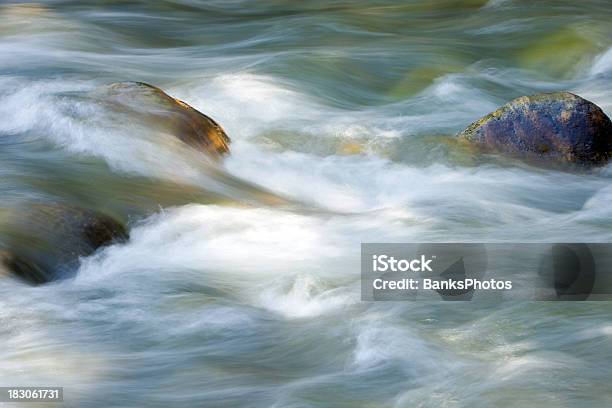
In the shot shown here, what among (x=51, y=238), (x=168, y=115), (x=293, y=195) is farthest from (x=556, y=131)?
(x=51, y=238)

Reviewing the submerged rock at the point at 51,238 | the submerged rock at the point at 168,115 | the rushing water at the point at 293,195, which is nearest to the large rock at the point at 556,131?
the rushing water at the point at 293,195

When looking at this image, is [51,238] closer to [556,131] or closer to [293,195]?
[293,195]

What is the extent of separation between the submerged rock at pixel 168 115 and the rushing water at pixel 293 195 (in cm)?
19

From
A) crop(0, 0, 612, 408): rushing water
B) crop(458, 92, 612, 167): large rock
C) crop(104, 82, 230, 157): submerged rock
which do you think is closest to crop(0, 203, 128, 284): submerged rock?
crop(0, 0, 612, 408): rushing water

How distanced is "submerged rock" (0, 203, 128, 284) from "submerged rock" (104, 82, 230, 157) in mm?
1628

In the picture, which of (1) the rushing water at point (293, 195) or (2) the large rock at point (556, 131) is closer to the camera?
(1) the rushing water at point (293, 195)

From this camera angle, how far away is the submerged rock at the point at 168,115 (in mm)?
9133

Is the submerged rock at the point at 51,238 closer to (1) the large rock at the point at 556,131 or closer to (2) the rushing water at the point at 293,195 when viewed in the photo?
(2) the rushing water at the point at 293,195

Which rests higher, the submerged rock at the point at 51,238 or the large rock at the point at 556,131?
the large rock at the point at 556,131

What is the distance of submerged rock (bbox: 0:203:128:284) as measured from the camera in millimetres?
6824

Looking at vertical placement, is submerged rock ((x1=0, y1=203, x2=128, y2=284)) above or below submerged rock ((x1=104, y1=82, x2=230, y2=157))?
below

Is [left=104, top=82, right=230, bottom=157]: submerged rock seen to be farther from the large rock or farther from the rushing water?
the large rock

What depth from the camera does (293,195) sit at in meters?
8.97

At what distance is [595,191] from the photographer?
8938 mm
